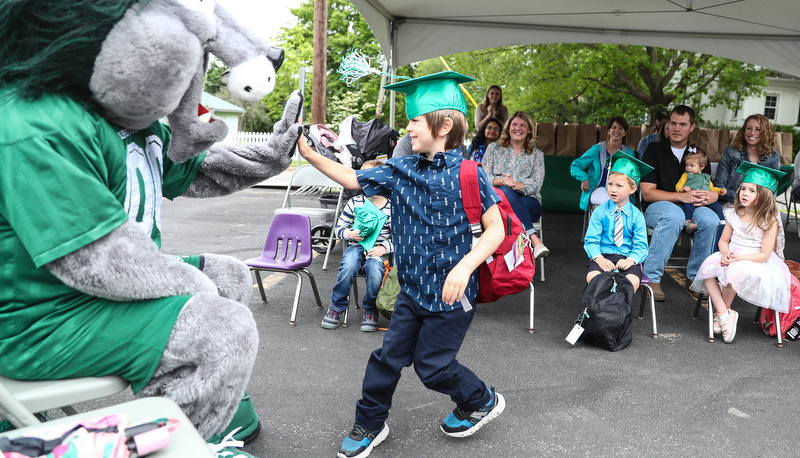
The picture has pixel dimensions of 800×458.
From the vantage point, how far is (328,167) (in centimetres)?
253

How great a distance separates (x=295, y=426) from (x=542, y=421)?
46.8 inches

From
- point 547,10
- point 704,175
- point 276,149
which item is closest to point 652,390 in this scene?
point 276,149

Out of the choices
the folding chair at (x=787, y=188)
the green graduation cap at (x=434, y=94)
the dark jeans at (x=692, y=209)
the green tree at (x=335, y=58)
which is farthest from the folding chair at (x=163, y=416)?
the green tree at (x=335, y=58)

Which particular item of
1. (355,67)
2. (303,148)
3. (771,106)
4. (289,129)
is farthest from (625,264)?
(771,106)

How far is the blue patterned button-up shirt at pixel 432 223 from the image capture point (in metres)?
2.52

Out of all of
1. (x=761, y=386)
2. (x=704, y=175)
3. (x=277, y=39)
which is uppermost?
(x=277, y=39)

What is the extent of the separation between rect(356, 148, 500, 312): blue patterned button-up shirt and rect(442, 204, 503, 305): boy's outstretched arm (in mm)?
68

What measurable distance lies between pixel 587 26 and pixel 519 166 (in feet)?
8.01

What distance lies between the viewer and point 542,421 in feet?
9.71

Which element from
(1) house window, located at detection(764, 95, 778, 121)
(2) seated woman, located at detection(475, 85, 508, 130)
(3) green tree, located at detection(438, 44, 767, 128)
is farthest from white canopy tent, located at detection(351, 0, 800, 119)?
(1) house window, located at detection(764, 95, 778, 121)

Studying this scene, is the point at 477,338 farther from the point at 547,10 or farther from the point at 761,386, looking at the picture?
the point at 547,10

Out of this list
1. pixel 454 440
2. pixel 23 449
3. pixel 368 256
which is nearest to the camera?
pixel 23 449

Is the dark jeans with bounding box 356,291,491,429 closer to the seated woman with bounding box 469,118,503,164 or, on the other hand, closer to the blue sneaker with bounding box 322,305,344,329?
the blue sneaker with bounding box 322,305,344,329

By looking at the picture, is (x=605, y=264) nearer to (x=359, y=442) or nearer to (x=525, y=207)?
(x=525, y=207)
